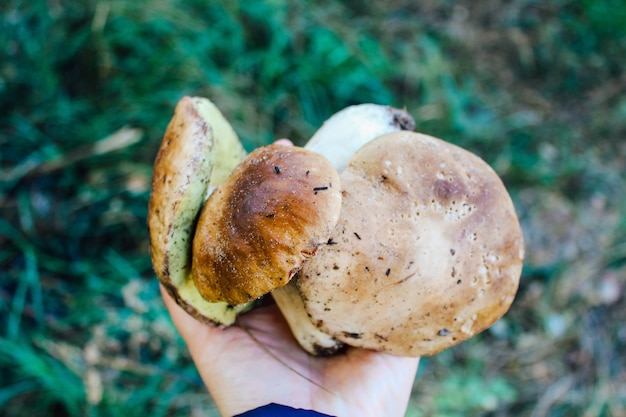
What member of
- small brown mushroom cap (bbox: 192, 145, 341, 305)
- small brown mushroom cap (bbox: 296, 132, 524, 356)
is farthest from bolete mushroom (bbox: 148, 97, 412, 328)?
small brown mushroom cap (bbox: 296, 132, 524, 356)

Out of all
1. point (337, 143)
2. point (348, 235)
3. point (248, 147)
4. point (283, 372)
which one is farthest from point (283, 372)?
point (248, 147)

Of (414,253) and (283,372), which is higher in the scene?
(414,253)

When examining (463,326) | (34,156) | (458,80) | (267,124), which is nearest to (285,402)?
(463,326)

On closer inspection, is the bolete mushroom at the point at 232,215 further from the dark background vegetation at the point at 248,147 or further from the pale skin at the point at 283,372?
the dark background vegetation at the point at 248,147

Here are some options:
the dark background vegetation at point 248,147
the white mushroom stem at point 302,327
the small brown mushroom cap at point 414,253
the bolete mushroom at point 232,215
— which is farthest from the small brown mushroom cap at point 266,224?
the dark background vegetation at point 248,147

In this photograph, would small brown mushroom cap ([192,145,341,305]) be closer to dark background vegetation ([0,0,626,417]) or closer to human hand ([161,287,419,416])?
human hand ([161,287,419,416])

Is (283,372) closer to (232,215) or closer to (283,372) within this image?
(283,372)

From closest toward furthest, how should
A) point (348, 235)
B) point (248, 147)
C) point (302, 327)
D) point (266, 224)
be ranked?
point (266, 224), point (348, 235), point (302, 327), point (248, 147)
